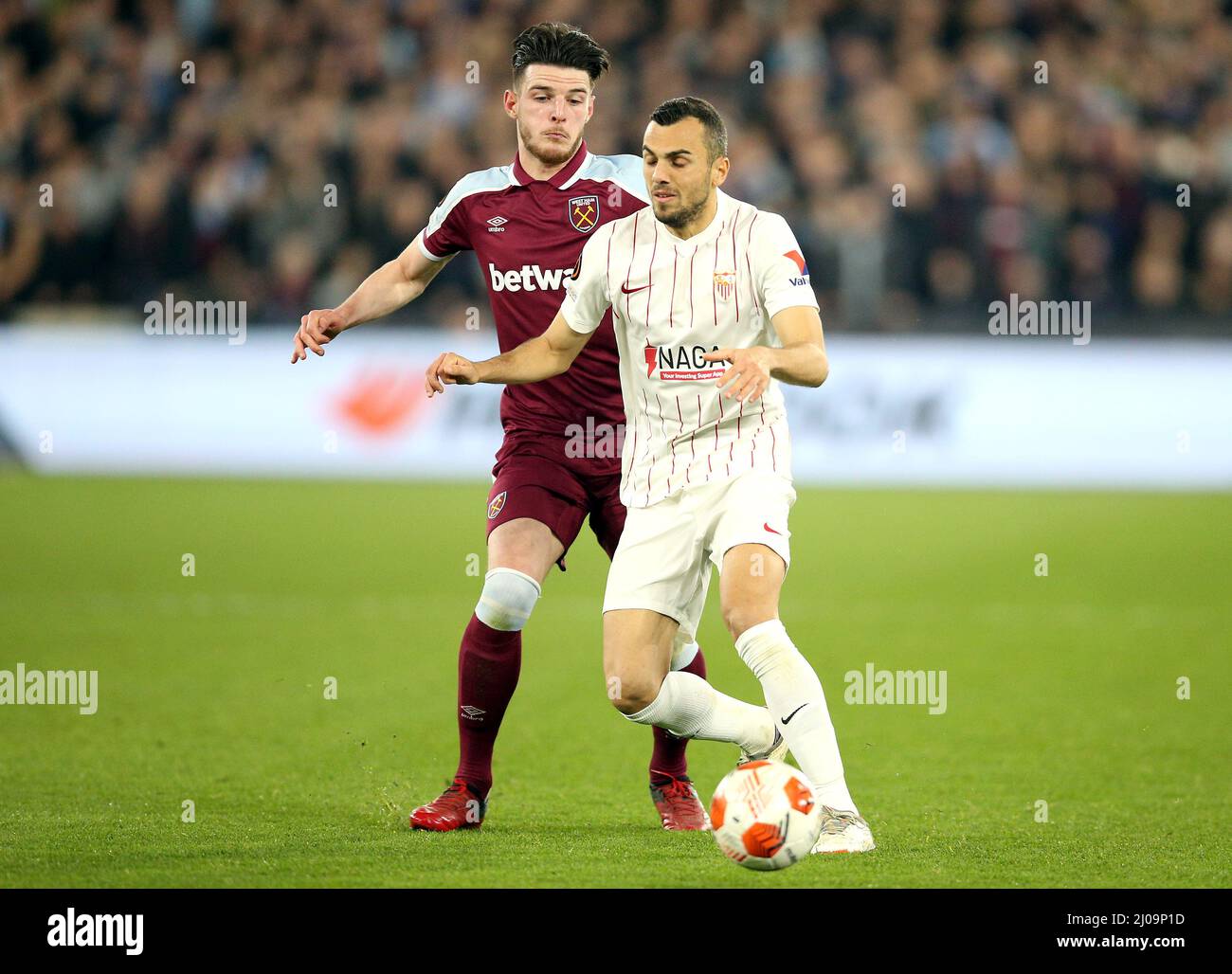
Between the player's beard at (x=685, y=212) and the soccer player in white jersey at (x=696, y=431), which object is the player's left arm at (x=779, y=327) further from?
the player's beard at (x=685, y=212)

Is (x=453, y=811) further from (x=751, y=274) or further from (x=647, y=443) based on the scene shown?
(x=751, y=274)

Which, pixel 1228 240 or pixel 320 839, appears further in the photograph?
pixel 1228 240

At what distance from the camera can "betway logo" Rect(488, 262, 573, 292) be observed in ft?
19.9

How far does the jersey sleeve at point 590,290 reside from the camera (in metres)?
5.44

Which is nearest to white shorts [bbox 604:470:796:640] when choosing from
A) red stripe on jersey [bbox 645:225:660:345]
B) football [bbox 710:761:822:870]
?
red stripe on jersey [bbox 645:225:660:345]

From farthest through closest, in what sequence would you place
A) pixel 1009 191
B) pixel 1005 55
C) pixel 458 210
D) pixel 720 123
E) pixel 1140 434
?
pixel 1005 55, pixel 1009 191, pixel 1140 434, pixel 458 210, pixel 720 123

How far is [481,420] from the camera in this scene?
16141 mm

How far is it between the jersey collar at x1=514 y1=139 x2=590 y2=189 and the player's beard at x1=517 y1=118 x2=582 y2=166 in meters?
0.08

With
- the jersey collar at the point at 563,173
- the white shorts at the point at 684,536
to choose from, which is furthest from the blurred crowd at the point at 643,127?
the white shorts at the point at 684,536

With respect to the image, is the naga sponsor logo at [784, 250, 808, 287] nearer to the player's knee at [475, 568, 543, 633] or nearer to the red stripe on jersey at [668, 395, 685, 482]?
the red stripe on jersey at [668, 395, 685, 482]

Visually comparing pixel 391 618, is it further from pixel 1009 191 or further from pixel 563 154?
pixel 1009 191

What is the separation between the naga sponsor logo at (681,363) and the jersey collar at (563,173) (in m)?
1.01

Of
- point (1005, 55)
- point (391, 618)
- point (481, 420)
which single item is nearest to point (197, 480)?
point (481, 420)

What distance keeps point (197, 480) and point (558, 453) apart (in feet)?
34.9
